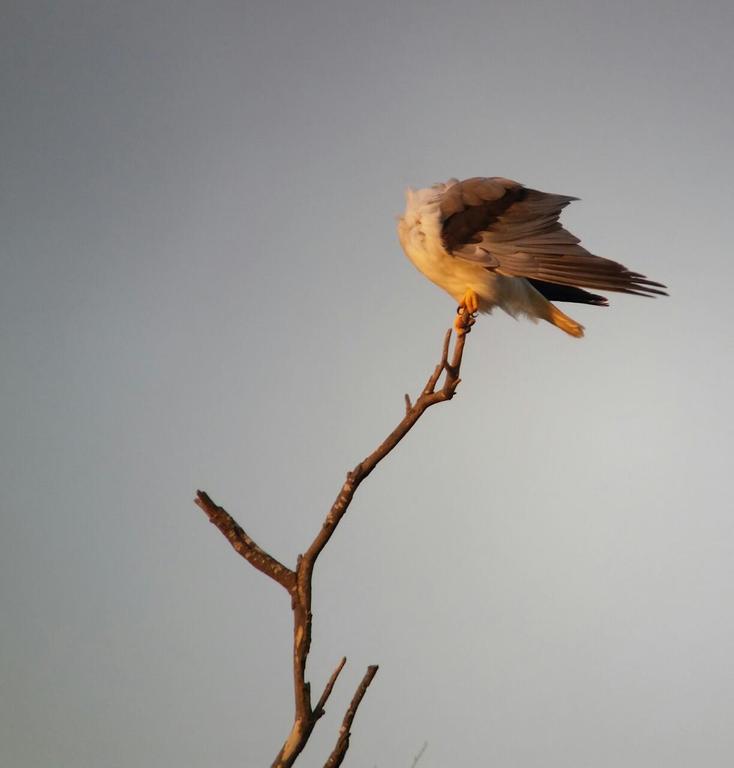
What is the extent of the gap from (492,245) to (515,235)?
114mm

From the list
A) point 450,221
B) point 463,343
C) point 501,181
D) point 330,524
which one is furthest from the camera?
→ point 501,181

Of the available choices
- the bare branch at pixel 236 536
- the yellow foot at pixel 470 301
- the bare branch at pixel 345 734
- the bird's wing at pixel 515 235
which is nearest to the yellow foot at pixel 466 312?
the yellow foot at pixel 470 301

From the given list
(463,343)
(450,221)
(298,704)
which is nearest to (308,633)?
(298,704)

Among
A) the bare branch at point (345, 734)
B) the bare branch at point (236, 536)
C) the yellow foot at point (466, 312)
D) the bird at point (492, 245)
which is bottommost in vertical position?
the bare branch at point (345, 734)

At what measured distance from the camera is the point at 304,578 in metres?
1.96

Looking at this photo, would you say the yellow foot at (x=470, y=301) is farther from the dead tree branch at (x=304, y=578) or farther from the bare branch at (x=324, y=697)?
the bare branch at (x=324, y=697)

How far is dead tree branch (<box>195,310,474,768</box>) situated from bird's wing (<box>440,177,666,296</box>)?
3.73 feet

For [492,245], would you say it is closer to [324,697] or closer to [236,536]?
[236,536]

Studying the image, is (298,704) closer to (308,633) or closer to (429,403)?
(308,633)

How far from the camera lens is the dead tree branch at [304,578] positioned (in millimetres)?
1825

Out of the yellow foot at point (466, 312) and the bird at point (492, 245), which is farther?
the bird at point (492, 245)

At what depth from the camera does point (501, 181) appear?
3.61 metres

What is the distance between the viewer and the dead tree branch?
183 cm

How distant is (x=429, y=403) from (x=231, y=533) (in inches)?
24.7
